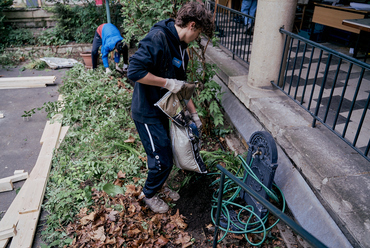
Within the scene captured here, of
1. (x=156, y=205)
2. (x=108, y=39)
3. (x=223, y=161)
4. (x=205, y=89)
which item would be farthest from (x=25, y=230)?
(x=108, y=39)

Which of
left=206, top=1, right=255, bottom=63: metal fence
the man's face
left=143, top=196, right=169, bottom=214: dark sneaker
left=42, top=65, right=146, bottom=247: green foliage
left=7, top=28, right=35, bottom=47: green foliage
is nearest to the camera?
the man's face

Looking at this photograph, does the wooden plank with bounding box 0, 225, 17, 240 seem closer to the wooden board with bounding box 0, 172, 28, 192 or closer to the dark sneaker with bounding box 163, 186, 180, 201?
the wooden board with bounding box 0, 172, 28, 192

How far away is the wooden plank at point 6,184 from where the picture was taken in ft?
11.2

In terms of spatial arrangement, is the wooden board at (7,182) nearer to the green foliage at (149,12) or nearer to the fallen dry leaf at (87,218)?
the fallen dry leaf at (87,218)

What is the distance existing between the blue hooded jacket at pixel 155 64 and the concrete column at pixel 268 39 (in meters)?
1.62

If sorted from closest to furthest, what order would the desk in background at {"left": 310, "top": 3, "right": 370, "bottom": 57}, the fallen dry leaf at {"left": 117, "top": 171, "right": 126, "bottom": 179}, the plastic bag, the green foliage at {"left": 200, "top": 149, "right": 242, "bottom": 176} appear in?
the plastic bag, the fallen dry leaf at {"left": 117, "top": 171, "right": 126, "bottom": 179}, the green foliage at {"left": 200, "top": 149, "right": 242, "bottom": 176}, the desk in background at {"left": 310, "top": 3, "right": 370, "bottom": 57}

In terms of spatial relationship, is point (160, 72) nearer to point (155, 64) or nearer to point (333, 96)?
point (155, 64)

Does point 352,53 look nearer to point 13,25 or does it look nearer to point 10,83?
point 10,83

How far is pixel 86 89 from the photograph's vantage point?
5621 millimetres

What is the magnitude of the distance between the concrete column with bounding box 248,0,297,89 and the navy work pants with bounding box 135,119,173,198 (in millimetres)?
1890

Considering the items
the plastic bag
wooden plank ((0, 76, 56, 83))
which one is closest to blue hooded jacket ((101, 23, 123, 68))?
wooden plank ((0, 76, 56, 83))

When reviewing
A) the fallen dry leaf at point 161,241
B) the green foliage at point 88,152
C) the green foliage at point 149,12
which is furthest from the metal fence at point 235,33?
the fallen dry leaf at point 161,241

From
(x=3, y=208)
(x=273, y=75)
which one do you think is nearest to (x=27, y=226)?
(x=3, y=208)

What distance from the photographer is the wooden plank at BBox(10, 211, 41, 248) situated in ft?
8.54
